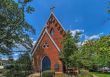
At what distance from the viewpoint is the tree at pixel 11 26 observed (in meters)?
37.2

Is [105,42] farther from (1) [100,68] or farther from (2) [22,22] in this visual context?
(1) [100,68]

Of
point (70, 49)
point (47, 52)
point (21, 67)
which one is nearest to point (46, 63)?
point (47, 52)

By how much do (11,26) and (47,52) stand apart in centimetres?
1056

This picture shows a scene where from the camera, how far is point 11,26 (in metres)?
38.0

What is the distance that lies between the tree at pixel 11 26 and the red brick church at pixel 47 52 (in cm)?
610

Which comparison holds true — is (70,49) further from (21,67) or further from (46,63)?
(46,63)

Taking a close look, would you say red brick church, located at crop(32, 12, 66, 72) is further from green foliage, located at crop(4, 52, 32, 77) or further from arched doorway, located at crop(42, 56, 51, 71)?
green foliage, located at crop(4, 52, 32, 77)

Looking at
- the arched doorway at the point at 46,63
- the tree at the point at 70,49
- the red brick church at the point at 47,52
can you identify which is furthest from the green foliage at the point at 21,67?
the tree at the point at 70,49

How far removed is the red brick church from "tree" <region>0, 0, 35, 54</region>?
240 inches

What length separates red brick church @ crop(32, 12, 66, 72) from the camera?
149ft

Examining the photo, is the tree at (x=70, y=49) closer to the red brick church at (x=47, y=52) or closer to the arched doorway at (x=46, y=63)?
the red brick church at (x=47, y=52)

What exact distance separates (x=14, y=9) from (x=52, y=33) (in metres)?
13.2

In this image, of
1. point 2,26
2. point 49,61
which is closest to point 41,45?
point 49,61

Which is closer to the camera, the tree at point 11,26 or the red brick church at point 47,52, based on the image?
the tree at point 11,26
